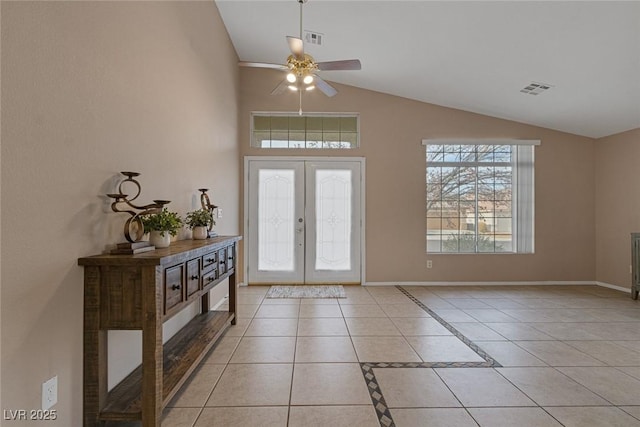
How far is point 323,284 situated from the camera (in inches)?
208

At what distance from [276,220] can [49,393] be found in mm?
3983

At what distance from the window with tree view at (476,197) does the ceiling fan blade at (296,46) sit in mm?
3240

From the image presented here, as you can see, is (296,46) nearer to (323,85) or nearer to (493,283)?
(323,85)

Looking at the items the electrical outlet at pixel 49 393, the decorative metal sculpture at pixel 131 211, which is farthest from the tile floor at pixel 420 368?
the decorative metal sculpture at pixel 131 211

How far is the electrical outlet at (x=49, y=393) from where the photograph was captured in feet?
4.52

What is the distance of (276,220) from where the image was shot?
5297mm

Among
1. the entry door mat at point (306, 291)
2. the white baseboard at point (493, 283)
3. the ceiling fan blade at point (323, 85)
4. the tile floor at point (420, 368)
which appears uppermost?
the ceiling fan blade at point (323, 85)

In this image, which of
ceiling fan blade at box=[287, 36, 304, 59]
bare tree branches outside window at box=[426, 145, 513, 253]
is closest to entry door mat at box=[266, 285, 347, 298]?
bare tree branches outside window at box=[426, 145, 513, 253]

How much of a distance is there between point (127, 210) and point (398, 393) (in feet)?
7.07

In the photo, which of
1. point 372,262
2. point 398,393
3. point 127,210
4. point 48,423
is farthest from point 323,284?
point 48,423

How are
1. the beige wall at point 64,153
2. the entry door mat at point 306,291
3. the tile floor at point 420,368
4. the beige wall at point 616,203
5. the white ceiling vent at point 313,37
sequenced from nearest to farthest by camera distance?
1. the beige wall at point 64,153
2. the tile floor at point 420,368
3. the white ceiling vent at point 313,37
4. the entry door mat at point 306,291
5. the beige wall at point 616,203

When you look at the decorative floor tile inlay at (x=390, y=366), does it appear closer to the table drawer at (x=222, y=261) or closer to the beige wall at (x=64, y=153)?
the table drawer at (x=222, y=261)

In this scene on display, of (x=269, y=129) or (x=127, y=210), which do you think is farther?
(x=269, y=129)

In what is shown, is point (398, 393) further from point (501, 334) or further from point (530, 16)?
point (530, 16)
